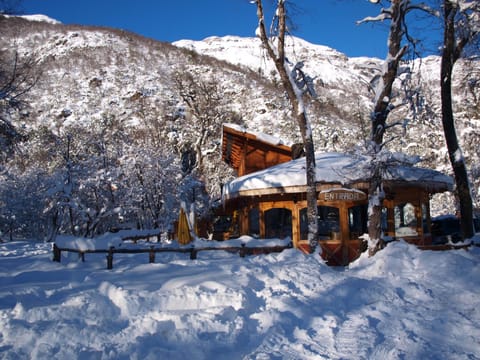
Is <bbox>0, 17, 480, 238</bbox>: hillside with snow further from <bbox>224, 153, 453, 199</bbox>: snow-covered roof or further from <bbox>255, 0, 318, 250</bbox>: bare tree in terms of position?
<bbox>224, 153, 453, 199</bbox>: snow-covered roof

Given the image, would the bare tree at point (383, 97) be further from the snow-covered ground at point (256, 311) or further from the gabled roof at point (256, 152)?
the gabled roof at point (256, 152)

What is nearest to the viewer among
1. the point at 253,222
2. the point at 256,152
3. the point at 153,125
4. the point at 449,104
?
the point at 449,104

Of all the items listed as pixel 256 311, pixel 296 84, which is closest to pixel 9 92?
pixel 296 84

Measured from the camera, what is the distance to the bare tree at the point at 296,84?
36.1ft

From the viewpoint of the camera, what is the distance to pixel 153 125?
3856cm

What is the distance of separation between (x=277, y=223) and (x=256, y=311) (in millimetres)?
9854

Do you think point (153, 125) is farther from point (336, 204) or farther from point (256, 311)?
point (256, 311)

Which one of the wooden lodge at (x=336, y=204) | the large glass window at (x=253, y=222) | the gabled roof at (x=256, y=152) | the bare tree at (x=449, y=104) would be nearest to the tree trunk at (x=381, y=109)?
the bare tree at (x=449, y=104)

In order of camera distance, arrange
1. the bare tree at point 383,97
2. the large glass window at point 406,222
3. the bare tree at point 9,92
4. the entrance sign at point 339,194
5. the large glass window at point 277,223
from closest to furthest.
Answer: the bare tree at point 383,97, the bare tree at point 9,92, the entrance sign at point 339,194, the large glass window at point 406,222, the large glass window at point 277,223

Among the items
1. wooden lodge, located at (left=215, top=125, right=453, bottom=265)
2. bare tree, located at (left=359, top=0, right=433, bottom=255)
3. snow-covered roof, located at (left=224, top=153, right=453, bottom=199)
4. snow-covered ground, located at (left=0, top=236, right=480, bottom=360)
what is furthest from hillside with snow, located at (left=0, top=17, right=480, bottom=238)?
snow-covered ground, located at (left=0, top=236, right=480, bottom=360)

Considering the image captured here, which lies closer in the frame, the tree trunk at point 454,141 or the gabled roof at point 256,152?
the tree trunk at point 454,141

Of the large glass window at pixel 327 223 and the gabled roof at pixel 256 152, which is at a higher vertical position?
the gabled roof at pixel 256 152

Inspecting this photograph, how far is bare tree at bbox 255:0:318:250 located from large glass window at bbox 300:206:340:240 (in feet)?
11.9

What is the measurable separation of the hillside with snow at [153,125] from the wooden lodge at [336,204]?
171 centimetres
